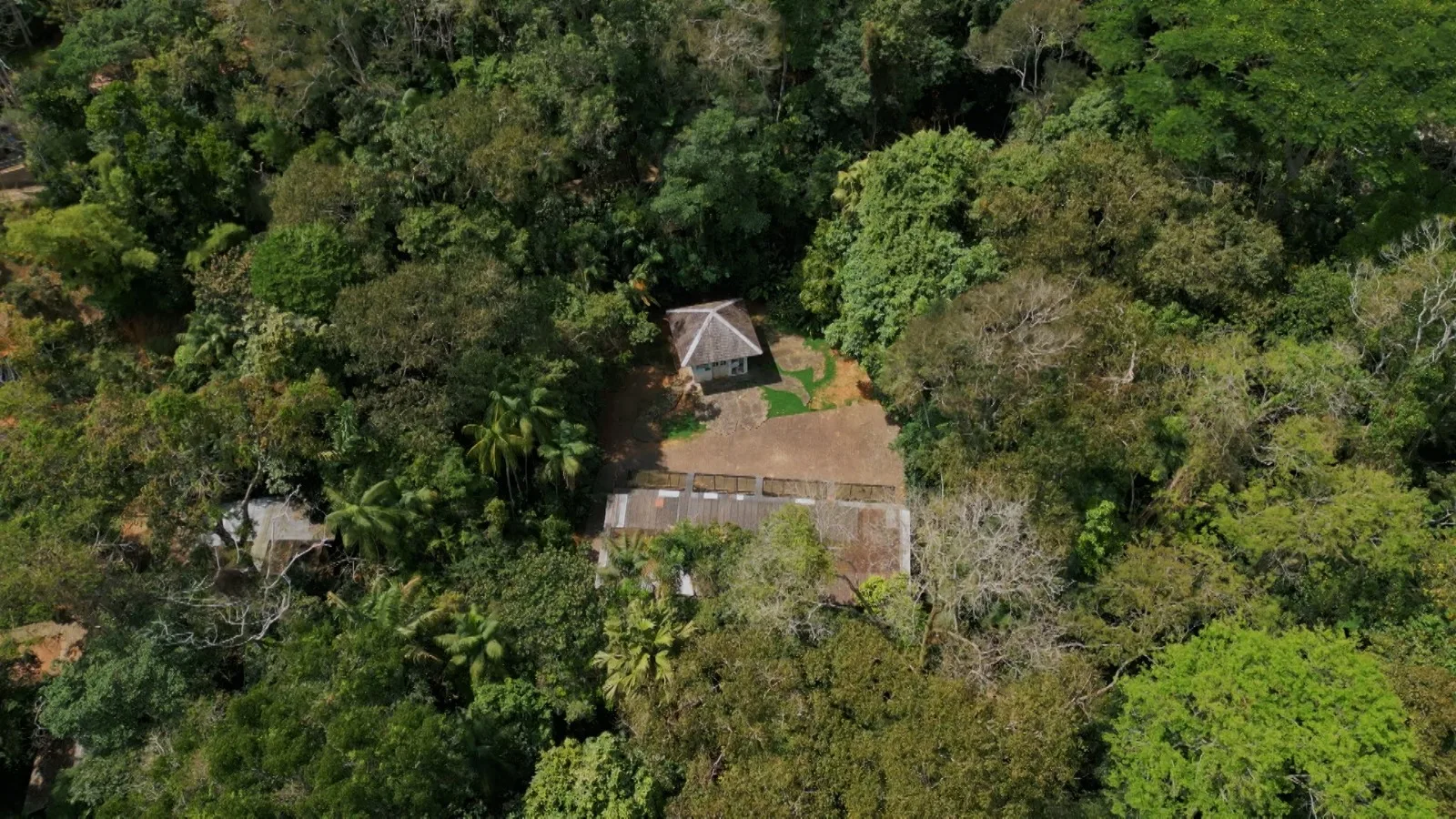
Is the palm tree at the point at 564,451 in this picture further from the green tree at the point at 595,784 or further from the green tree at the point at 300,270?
the green tree at the point at 595,784

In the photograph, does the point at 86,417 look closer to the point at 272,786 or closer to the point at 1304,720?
the point at 272,786

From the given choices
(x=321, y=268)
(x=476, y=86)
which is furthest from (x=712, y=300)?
(x=321, y=268)

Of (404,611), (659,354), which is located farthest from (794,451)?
(404,611)

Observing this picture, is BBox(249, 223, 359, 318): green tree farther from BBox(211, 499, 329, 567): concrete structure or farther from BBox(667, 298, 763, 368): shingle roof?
BBox(667, 298, 763, 368): shingle roof

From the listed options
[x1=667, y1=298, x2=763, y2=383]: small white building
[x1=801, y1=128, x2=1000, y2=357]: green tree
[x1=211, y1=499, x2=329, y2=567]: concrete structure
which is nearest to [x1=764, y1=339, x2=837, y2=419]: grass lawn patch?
[x1=801, y1=128, x2=1000, y2=357]: green tree

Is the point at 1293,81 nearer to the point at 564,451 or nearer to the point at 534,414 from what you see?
the point at 564,451
